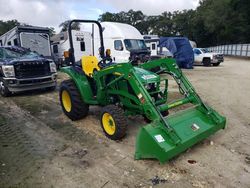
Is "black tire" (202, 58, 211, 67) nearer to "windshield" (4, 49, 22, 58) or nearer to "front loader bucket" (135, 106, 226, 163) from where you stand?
"windshield" (4, 49, 22, 58)

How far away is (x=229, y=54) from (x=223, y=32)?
6.32 m

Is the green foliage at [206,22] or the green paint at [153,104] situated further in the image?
the green foliage at [206,22]

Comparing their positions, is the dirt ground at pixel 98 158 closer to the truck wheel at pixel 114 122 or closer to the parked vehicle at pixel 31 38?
the truck wheel at pixel 114 122

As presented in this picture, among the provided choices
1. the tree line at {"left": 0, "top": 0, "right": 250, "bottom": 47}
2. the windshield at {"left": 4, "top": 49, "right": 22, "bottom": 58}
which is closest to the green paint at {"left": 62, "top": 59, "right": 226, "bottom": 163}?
the windshield at {"left": 4, "top": 49, "right": 22, "bottom": 58}

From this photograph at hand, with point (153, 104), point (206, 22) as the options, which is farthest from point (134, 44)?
point (206, 22)

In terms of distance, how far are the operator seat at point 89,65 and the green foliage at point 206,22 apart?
118 ft

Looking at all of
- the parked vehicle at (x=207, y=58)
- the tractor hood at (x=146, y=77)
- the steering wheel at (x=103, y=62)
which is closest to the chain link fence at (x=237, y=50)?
the parked vehicle at (x=207, y=58)

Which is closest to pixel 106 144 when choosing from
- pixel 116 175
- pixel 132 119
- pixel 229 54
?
pixel 116 175

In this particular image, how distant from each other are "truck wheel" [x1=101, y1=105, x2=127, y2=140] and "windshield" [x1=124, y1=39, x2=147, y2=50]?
9.63 m

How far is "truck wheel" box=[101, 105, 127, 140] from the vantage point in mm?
4582

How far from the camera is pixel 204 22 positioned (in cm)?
4534

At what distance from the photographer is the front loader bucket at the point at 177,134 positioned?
373 cm

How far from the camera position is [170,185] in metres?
3.37

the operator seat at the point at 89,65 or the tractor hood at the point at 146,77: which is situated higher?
the operator seat at the point at 89,65
